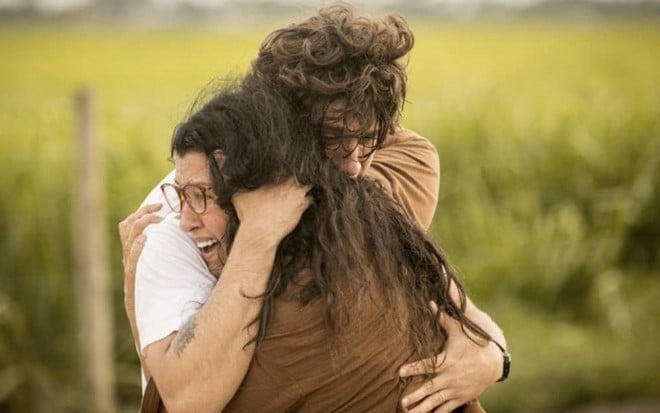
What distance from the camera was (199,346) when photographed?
228 centimetres

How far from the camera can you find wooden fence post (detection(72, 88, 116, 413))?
595 cm

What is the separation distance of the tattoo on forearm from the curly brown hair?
1.58ft

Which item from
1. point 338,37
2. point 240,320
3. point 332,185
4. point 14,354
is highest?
point 338,37

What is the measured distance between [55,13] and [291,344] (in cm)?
859

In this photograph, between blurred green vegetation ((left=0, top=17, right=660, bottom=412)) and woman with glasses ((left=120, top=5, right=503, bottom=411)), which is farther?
blurred green vegetation ((left=0, top=17, right=660, bottom=412))

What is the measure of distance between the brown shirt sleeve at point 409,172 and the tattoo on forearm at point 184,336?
58 cm

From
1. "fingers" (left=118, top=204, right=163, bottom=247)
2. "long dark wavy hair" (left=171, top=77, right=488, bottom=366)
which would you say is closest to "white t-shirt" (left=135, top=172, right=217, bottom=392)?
"long dark wavy hair" (left=171, top=77, right=488, bottom=366)

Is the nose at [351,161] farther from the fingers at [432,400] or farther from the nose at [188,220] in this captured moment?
the fingers at [432,400]

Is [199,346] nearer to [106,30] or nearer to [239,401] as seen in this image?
[239,401]

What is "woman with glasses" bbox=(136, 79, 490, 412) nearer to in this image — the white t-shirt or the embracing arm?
the white t-shirt

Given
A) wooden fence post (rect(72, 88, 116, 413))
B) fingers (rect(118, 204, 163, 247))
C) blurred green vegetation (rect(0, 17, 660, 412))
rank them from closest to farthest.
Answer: fingers (rect(118, 204, 163, 247)), wooden fence post (rect(72, 88, 116, 413)), blurred green vegetation (rect(0, 17, 660, 412))

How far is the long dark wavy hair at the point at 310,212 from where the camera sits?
7.57 ft

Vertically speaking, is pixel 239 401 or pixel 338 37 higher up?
pixel 338 37

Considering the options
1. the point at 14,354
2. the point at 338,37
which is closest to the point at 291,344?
the point at 338,37
